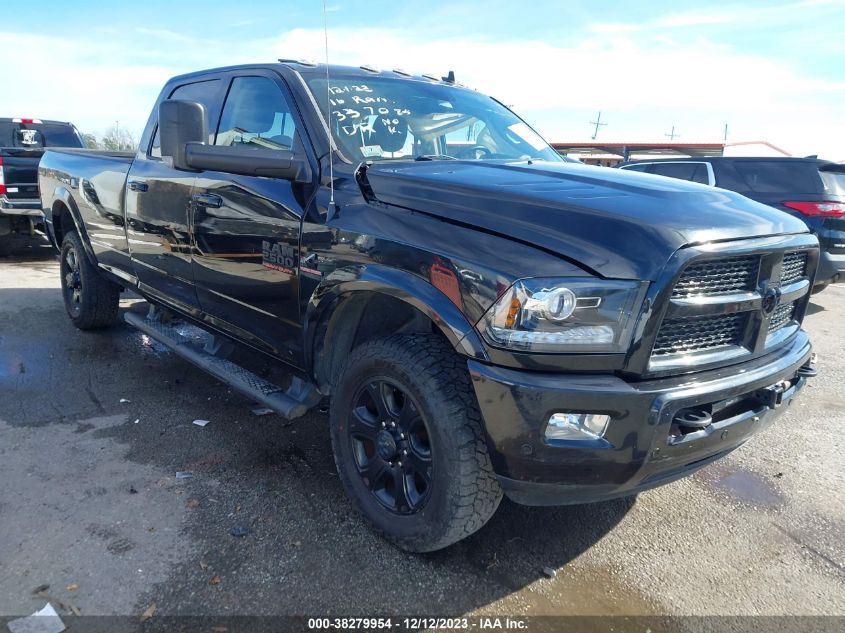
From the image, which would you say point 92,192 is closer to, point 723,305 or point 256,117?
point 256,117

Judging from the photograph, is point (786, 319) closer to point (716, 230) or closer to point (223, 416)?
point (716, 230)

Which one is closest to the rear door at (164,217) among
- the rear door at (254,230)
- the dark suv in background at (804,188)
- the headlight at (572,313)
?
the rear door at (254,230)

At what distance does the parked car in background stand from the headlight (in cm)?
918

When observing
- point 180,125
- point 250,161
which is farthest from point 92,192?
point 250,161

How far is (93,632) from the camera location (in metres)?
2.16

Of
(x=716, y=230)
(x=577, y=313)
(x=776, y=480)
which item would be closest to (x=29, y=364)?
(x=577, y=313)

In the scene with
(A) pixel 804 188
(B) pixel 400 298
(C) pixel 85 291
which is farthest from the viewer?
(A) pixel 804 188

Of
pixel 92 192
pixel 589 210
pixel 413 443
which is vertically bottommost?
pixel 413 443

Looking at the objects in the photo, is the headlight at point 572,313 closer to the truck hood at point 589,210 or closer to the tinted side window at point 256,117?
the truck hood at point 589,210

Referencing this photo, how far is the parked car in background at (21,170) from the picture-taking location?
29.6 ft

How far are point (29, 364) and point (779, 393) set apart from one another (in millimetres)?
4969

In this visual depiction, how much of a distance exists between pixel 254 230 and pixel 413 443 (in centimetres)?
139

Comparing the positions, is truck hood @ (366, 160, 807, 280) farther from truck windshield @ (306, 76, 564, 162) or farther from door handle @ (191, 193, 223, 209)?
door handle @ (191, 193, 223, 209)

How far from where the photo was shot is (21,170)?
917cm
